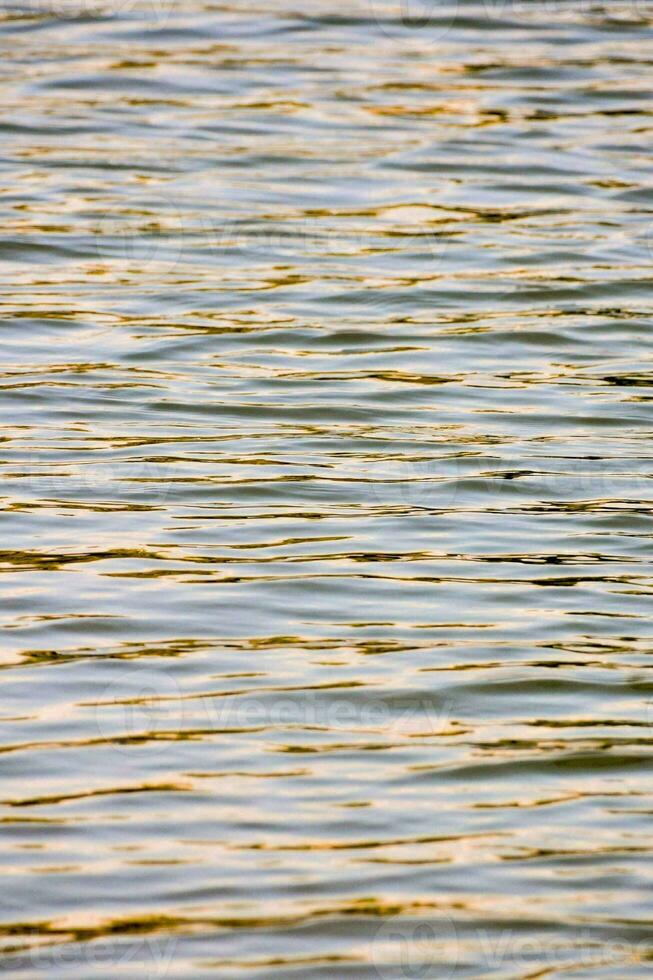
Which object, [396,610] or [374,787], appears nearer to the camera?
[374,787]

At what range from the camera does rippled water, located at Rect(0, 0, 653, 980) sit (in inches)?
141

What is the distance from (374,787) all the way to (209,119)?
7.50 metres

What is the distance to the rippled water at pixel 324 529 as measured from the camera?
3.57m

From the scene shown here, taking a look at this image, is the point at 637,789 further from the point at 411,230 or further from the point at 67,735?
the point at 411,230

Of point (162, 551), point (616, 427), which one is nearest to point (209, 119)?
point (616, 427)

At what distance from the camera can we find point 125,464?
6000 mm

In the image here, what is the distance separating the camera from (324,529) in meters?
5.47

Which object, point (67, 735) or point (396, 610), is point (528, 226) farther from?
point (67, 735)

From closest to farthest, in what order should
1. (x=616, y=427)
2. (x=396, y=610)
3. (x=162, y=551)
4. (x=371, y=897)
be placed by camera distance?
(x=371, y=897) < (x=396, y=610) < (x=162, y=551) < (x=616, y=427)

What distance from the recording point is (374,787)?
3941 millimetres

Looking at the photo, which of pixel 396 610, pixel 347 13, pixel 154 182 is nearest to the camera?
pixel 396 610

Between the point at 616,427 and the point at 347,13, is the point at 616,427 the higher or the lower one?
the lower one

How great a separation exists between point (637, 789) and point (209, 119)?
758 cm

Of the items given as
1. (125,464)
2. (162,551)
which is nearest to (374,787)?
(162,551)
